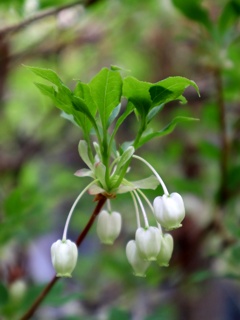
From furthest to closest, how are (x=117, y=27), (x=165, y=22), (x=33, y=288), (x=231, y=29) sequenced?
(x=165, y=22) < (x=117, y=27) < (x=231, y=29) < (x=33, y=288)

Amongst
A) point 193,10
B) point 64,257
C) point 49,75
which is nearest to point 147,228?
point 64,257

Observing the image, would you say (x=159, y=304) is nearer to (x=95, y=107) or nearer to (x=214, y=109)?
(x=214, y=109)

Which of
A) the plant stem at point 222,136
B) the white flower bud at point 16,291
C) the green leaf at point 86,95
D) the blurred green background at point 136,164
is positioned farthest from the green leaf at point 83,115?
the plant stem at point 222,136

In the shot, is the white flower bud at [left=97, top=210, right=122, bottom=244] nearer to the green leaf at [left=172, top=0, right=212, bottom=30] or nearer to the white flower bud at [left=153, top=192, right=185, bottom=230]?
the white flower bud at [left=153, top=192, right=185, bottom=230]

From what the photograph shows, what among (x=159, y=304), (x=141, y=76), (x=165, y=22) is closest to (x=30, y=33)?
(x=165, y=22)

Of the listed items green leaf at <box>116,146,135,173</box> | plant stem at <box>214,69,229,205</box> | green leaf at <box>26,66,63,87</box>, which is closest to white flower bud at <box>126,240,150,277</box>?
green leaf at <box>116,146,135,173</box>

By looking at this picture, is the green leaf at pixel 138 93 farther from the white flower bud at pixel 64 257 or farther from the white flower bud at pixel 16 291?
the white flower bud at pixel 16 291
